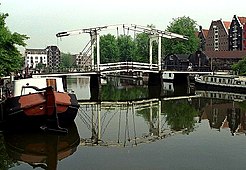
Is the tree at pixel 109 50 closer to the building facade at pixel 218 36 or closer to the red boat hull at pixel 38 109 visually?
the building facade at pixel 218 36

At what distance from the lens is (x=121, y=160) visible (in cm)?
1285

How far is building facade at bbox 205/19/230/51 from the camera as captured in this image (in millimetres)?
86688

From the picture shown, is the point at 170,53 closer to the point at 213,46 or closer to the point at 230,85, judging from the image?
the point at 213,46

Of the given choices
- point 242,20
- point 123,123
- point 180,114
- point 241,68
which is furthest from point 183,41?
point 123,123

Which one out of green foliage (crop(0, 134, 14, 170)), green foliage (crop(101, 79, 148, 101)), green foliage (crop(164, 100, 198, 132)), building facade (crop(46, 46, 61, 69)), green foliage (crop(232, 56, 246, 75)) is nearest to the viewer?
green foliage (crop(0, 134, 14, 170))

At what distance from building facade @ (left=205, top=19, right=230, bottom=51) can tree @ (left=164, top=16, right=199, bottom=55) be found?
16432 millimetres

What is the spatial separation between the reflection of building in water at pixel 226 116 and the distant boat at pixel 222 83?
10764 millimetres

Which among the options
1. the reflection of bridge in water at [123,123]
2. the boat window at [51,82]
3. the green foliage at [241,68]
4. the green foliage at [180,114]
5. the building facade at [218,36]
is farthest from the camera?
the building facade at [218,36]

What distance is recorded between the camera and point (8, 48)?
24.7m

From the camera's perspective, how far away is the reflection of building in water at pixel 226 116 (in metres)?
19.8

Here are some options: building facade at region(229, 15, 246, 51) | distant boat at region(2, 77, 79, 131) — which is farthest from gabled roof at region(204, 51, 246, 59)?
distant boat at region(2, 77, 79, 131)

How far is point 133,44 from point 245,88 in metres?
45.7

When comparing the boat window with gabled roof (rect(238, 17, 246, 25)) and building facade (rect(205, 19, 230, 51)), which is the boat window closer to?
gabled roof (rect(238, 17, 246, 25))

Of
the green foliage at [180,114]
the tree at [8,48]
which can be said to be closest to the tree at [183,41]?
the green foliage at [180,114]
